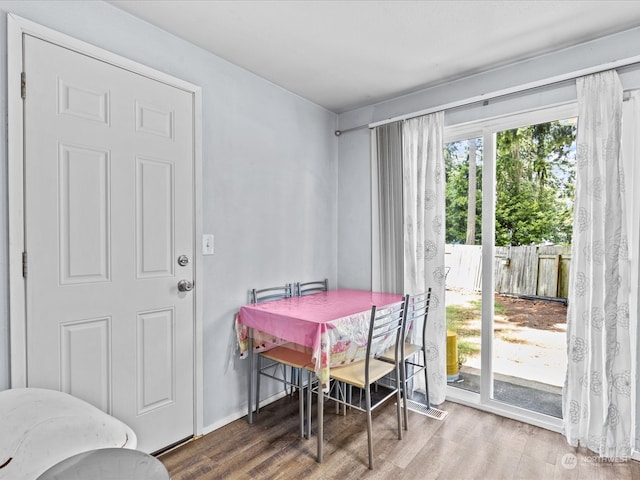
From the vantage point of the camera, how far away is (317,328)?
196 centimetres

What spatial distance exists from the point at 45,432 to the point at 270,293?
1.65 metres

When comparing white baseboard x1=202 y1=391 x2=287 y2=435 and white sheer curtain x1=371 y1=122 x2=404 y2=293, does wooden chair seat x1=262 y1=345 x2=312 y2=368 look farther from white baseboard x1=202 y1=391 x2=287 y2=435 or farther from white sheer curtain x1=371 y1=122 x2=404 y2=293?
white sheer curtain x1=371 y1=122 x2=404 y2=293

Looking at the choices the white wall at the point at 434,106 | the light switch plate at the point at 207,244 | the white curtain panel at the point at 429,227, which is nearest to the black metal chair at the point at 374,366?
the white curtain panel at the point at 429,227

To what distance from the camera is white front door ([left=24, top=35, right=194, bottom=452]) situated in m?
1.63

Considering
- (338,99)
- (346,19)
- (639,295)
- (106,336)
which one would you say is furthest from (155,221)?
(639,295)

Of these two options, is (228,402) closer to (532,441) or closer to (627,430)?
(532,441)

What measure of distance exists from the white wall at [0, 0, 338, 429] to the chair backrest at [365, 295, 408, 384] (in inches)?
35.6

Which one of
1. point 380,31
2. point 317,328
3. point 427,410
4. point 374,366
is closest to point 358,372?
point 374,366

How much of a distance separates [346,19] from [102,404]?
2.36 m

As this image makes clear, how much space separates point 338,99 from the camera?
3041 millimetres

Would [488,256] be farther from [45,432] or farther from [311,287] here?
[45,432]

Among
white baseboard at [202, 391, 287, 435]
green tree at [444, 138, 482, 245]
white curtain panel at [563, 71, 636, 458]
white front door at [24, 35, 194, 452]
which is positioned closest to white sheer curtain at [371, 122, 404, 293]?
green tree at [444, 138, 482, 245]

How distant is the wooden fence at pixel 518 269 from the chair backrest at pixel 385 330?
63cm

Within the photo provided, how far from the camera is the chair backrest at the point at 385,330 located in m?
1.99
